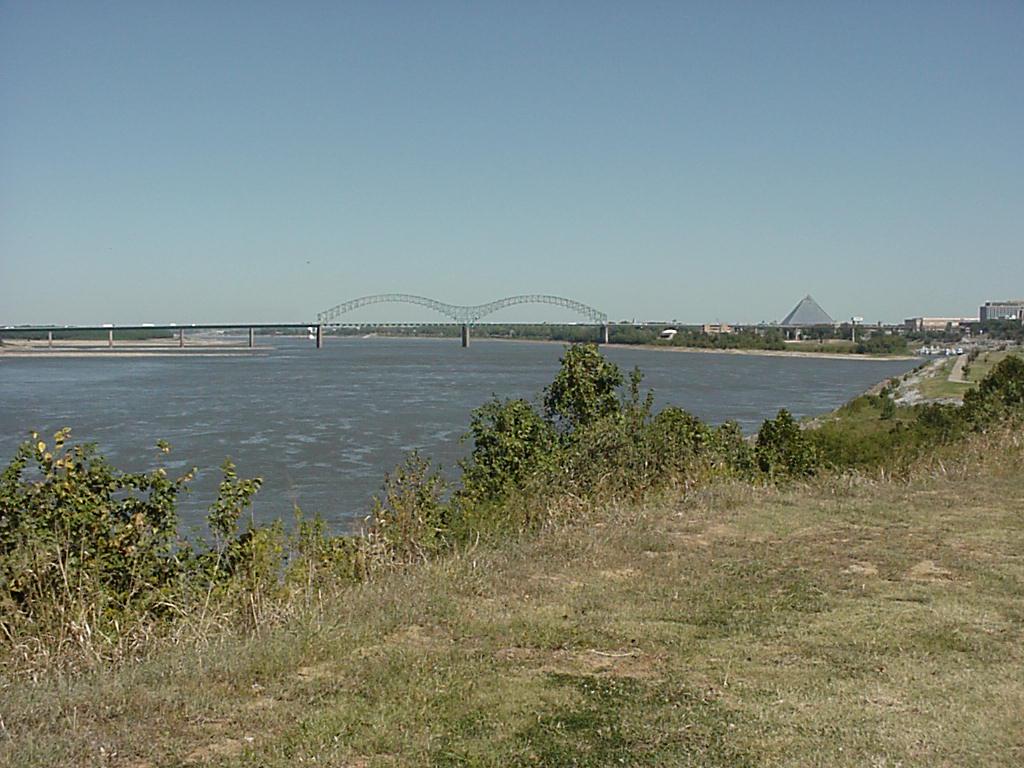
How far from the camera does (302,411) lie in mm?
43656

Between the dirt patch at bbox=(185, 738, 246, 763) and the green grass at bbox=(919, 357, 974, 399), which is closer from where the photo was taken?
the dirt patch at bbox=(185, 738, 246, 763)

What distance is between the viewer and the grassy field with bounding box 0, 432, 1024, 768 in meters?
3.98

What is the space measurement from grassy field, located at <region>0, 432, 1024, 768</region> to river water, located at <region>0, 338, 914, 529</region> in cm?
593

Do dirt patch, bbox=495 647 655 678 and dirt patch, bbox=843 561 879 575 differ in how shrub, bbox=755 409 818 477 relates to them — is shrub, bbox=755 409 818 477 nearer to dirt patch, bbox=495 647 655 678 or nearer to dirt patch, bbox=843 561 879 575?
dirt patch, bbox=843 561 879 575

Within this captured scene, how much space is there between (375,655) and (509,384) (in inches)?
2298

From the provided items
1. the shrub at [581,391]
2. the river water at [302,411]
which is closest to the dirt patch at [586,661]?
the river water at [302,411]

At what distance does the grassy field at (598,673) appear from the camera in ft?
13.1

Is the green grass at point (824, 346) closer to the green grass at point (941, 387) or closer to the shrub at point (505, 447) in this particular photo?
the green grass at point (941, 387)

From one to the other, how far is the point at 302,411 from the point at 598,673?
131 ft

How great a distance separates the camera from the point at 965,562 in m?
6.89

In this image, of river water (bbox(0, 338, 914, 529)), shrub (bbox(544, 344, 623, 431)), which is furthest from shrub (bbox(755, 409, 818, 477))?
river water (bbox(0, 338, 914, 529))

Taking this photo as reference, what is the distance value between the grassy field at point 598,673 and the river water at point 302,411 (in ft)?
19.4

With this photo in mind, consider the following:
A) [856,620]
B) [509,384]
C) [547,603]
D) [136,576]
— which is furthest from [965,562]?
[509,384]

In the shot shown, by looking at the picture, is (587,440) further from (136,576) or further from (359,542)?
(136,576)
